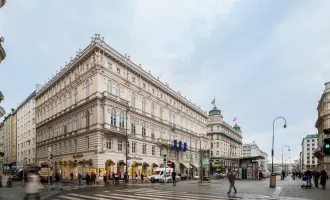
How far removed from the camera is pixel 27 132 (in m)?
86.4

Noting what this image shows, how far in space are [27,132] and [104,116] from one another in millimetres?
47833

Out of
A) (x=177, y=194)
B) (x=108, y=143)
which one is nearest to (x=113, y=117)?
(x=108, y=143)

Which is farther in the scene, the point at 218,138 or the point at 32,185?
the point at 218,138

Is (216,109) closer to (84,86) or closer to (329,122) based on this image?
(329,122)

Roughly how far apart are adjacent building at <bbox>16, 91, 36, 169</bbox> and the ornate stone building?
6.08 meters

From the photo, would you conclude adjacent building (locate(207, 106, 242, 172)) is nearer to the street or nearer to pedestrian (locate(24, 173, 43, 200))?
the street

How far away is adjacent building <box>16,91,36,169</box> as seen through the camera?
3167 inches

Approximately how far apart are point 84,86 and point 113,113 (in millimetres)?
7168

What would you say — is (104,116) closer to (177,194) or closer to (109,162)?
(109,162)

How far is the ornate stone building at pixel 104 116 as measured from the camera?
49.1 m

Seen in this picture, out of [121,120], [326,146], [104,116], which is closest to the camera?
[326,146]

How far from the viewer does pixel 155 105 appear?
66.6 m

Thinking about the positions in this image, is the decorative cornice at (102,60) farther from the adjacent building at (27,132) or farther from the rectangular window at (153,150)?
the rectangular window at (153,150)

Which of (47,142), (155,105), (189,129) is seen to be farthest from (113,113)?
(189,129)
